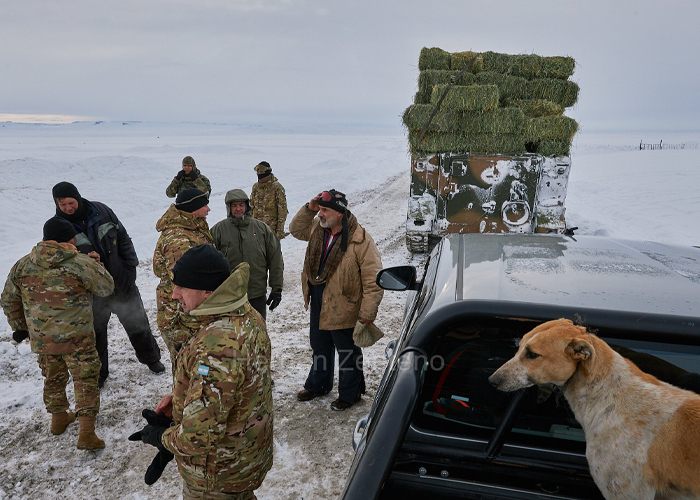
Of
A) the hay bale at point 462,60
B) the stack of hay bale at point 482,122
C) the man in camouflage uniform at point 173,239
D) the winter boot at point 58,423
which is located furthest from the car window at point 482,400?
the hay bale at point 462,60

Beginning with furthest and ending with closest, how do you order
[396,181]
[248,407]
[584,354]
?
[396,181], [248,407], [584,354]

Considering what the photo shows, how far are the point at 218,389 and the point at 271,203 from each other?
5.84 meters

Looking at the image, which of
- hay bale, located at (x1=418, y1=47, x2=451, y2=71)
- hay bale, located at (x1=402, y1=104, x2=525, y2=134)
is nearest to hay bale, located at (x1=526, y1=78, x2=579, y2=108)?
hay bale, located at (x1=402, y1=104, x2=525, y2=134)

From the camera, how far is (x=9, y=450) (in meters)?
3.56

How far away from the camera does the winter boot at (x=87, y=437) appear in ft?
11.6

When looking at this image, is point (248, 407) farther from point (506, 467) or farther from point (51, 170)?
point (51, 170)

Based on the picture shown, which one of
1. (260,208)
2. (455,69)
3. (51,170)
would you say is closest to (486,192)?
(455,69)

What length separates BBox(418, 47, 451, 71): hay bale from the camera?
353 inches

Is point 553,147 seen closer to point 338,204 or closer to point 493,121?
point 493,121

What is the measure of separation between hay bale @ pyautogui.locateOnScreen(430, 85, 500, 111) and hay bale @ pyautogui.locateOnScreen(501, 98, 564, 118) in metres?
0.83

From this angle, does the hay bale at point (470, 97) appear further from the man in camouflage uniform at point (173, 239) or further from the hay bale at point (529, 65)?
the man in camouflage uniform at point (173, 239)

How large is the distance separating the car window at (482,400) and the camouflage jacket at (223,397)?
782 mm

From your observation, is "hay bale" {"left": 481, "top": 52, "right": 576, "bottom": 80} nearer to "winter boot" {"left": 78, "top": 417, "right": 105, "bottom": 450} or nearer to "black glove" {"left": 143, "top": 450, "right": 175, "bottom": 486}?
"winter boot" {"left": 78, "top": 417, "right": 105, "bottom": 450}

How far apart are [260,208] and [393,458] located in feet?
21.6
